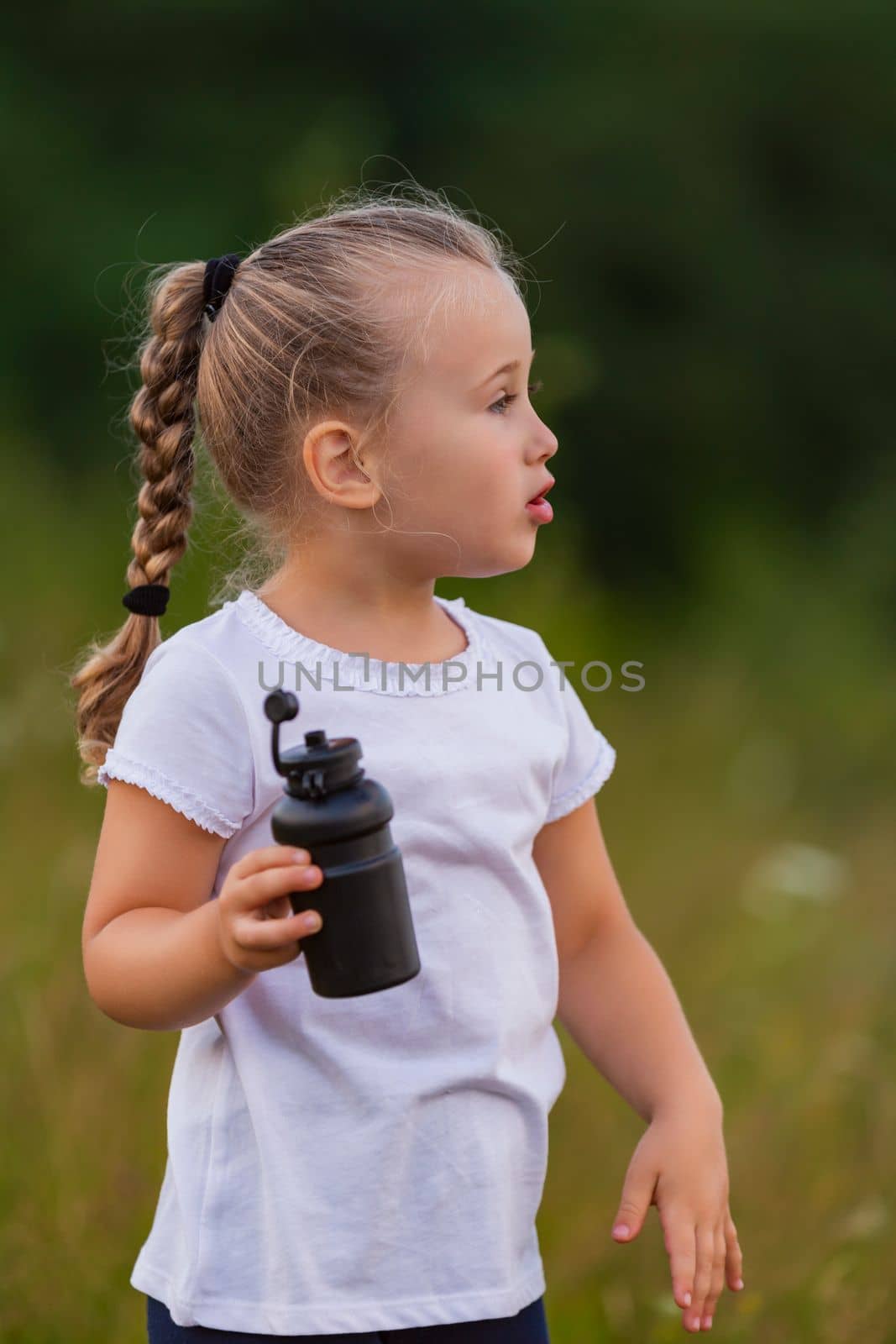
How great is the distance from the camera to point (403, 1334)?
1.43 meters

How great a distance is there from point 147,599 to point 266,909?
1.73ft

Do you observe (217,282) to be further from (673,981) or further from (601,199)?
(601,199)

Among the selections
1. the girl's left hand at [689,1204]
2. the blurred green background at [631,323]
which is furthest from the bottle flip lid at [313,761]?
the blurred green background at [631,323]

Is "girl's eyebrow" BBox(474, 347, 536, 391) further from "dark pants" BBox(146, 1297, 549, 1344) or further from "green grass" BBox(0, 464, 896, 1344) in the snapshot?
"dark pants" BBox(146, 1297, 549, 1344)

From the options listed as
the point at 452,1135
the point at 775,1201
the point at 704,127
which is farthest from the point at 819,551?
the point at 452,1135

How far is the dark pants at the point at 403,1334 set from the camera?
1397 millimetres

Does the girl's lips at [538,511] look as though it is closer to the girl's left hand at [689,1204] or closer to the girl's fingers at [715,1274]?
the girl's left hand at [689,1204]

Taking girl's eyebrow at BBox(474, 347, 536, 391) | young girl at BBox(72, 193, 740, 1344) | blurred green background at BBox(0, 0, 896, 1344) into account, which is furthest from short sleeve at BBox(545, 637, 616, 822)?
blurred green background at BBox(0, 0, 896, 1344)

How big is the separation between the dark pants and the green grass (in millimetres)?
507

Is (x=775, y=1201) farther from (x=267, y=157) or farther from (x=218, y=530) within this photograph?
(x=267, y=157)

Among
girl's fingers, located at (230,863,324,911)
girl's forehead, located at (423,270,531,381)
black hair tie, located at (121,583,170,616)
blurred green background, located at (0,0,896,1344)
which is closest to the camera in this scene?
girl's fingers, located at (230,863,324,911)

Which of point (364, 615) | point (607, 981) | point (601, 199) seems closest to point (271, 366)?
point (364, 615)

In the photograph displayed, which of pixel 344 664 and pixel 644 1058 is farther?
pixel 644 1058

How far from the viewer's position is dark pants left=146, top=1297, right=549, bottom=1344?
140 cm
